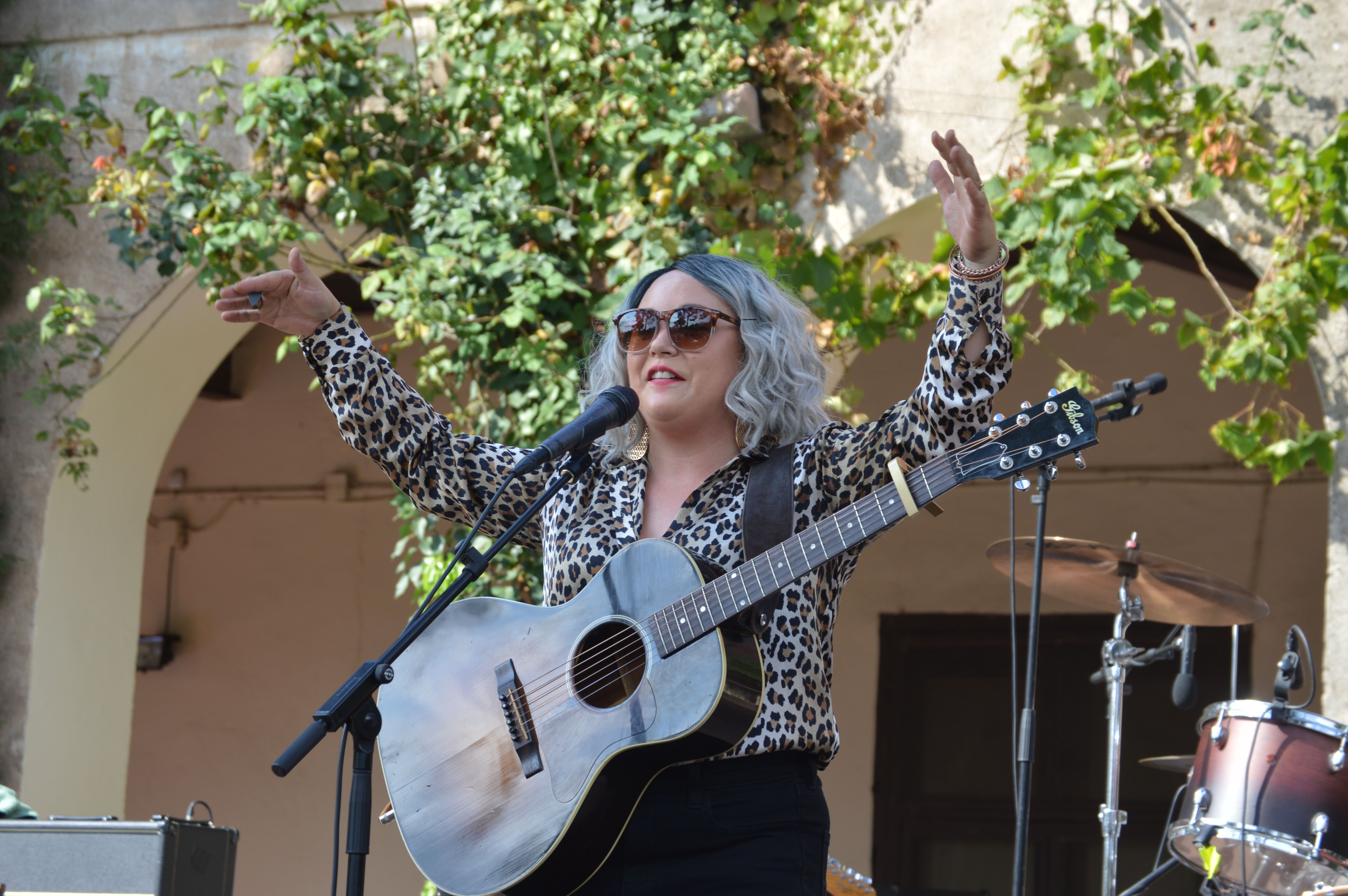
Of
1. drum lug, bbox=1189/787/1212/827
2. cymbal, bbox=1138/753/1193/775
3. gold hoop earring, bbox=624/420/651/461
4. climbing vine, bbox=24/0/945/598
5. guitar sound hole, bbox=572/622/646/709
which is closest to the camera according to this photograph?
guitar sound hole, bbox=572/622/646/709

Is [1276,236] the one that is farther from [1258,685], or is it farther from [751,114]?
[1258,685]

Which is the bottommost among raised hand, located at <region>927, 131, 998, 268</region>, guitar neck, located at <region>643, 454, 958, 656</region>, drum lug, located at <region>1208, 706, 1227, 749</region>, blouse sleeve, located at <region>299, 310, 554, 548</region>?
drum lug, located at <region>1208, 706, 1227, 749</region>

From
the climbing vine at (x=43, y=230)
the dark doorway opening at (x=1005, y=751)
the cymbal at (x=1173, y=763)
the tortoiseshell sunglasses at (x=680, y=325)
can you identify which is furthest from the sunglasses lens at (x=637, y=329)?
the dark doorway opening at (x=1005, y=751)

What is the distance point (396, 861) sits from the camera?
7.04 metres

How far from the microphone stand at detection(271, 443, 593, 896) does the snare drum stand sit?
7.62 feet

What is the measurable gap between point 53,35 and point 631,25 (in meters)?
2.38

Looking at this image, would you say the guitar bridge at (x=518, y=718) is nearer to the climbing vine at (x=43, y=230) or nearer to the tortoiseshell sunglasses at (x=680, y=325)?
the tortoiseshell sunglasses at (x=680, y=325)

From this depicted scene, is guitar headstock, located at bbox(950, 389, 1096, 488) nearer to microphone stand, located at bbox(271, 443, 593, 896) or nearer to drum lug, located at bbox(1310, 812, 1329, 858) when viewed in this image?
microphone stand, located at bbox(271, 443, 593, 896)

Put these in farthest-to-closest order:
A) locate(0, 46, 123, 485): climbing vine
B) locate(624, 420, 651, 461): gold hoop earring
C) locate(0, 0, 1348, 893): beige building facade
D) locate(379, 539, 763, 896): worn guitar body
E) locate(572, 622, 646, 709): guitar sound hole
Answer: locate(0, 46, 123, 485): climbing vine < locate(0, 0, 1348, 893): beige building facade < locate(624, 420, 651, 461): gold hoop earring < locate(572, 622, 646, 709): guitar sound hole < locate(379, 539, 763, 896): worn guitar body

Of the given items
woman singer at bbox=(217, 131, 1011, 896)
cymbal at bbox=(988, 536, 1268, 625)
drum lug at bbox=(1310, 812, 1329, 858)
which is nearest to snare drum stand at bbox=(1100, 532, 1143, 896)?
cymbal at bbox=(988, 536, 1268, 625)

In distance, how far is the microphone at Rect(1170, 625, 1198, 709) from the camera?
398cm

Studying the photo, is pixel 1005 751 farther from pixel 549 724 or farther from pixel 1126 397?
pixel 1126 397

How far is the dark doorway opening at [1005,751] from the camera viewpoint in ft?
20.8

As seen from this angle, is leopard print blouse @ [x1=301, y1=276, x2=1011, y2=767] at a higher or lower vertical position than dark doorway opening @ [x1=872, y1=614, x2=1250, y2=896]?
higher
